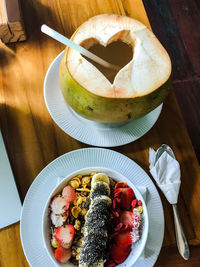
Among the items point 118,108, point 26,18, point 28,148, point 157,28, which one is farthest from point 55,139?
point 157,28

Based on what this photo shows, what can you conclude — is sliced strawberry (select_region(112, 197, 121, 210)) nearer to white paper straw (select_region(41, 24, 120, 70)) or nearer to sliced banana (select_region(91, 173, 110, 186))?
sliced banana (select_region(91, 173, 110, 186))

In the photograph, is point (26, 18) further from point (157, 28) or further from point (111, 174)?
point (157, 28)

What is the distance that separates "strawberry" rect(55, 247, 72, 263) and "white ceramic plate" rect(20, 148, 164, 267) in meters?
0.05

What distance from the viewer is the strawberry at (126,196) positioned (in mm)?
459

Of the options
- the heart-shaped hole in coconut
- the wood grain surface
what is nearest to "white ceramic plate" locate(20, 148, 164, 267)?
the heart-shaped hole in coconut

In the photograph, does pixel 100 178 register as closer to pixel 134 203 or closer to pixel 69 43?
pixel 134 203

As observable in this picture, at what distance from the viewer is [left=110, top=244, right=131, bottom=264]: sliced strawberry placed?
438 mm

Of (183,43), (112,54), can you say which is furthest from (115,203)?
(183,43)

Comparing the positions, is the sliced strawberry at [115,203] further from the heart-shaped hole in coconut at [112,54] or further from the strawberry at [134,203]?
the heart-shaped hole in coconut at [112,54]

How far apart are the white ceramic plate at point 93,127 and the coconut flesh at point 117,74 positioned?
80mm

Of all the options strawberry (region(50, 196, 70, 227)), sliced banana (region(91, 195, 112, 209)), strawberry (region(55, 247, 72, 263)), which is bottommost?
strawberry (region(55, 247, 72, 263))

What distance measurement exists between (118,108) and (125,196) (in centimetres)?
15

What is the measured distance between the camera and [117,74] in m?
0.40

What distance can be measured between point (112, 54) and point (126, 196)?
9.4 inches
